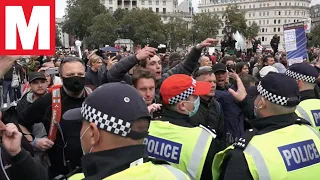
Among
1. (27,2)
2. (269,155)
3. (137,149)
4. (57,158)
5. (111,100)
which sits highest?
(27,2)

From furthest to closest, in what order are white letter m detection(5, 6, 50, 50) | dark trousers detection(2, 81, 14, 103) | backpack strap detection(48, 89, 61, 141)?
dark trousers detection(2, 81, 14, 103) → backpack strap detection(48, 89, 61, 141) → white letter m detection(5, 6, 50, 50)

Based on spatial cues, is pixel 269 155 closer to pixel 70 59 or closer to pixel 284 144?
pixel 284 144

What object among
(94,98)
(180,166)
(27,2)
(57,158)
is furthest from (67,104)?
(94,98)

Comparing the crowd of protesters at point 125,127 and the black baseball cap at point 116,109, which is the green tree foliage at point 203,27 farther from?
the black baseball cap at point 116,109

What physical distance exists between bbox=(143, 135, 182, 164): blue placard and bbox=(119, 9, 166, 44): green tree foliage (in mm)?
66121

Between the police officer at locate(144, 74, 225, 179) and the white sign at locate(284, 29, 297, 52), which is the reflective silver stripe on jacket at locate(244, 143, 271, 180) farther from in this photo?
the white sign at locate(284, 29, 297, 52)

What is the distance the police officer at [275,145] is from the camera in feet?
8.82

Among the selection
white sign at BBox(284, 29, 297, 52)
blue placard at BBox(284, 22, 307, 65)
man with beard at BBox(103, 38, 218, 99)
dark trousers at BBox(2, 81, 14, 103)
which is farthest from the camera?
dark trousers at BBox(2, 81, 14, 103)

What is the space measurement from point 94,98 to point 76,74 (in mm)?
2125

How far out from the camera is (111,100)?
2.00 m

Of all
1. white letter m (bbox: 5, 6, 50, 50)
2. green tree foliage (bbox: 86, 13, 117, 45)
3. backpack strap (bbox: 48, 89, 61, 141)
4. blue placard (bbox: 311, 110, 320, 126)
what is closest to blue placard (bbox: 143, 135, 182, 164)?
backpack strap (bbox: 48, 89, 61, 141)

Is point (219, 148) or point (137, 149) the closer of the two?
point (137, 149)

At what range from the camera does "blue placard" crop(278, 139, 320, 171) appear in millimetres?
2730

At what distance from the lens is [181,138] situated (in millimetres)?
3127
